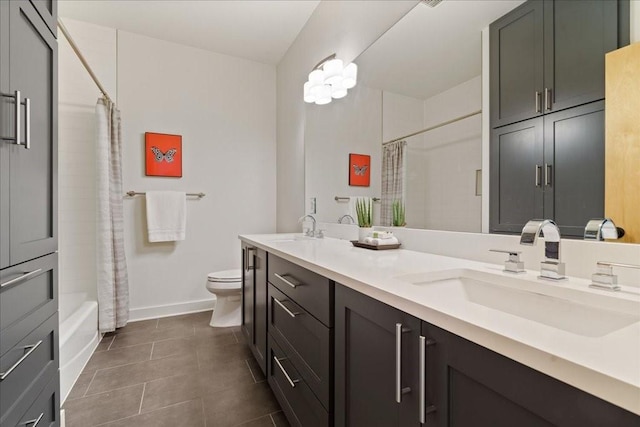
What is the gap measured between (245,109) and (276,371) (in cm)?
267

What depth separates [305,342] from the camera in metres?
1.16

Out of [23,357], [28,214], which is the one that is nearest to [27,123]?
[28,214]

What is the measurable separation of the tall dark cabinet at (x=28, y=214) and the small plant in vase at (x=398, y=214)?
1507 mm

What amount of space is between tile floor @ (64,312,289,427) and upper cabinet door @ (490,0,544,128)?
1646 mm

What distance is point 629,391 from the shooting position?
331mm

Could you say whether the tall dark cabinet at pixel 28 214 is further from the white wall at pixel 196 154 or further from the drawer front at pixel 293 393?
the white wall at pixel 196 154

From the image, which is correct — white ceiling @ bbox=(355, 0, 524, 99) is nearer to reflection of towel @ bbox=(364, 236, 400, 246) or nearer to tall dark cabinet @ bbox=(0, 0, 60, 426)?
reflection of towel @ bbox=(364, 236, 400, 246)

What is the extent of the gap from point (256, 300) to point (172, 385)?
670 mm

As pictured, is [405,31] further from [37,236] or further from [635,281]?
[37,236]

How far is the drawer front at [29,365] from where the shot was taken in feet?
2.73

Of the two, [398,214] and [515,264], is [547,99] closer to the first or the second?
[515,264]

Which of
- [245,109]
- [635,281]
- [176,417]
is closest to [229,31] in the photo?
[245,109]

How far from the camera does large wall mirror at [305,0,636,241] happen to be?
122 cm

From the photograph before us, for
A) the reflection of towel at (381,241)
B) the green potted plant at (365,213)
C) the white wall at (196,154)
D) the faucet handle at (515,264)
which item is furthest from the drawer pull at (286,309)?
the white wall at (196,154)
